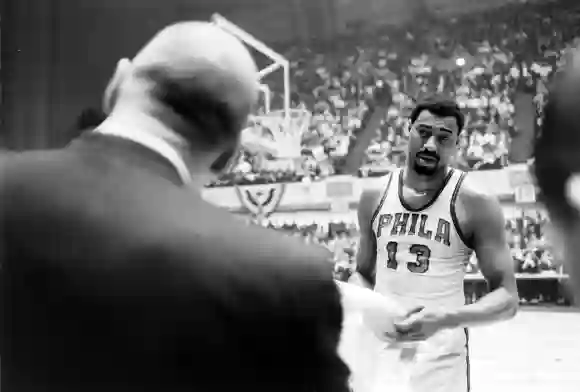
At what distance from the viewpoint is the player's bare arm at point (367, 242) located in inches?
68.1

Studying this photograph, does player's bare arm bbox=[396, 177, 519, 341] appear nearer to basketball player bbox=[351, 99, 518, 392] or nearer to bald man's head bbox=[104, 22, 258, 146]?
basketball player bbox=[351, 99, 518, 392]

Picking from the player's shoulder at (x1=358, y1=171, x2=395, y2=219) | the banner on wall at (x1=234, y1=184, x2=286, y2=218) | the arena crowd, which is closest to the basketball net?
the arena crowd

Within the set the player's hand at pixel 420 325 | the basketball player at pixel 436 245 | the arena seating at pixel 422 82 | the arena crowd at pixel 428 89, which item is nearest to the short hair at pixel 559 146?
the player's hand at pixel 420 325

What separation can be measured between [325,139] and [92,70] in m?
3.89

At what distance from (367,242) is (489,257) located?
1.09ft

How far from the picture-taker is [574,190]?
65 cm

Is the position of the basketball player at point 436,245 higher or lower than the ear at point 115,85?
lower

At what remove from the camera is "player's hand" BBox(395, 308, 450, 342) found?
138cm

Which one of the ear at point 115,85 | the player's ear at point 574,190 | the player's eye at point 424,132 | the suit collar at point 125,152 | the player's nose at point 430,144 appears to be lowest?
the player's ear at point 574,190

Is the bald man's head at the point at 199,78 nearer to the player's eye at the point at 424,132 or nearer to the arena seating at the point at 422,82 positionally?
the player's eye at the point at 424,132

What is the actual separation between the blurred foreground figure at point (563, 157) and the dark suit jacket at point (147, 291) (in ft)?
0.81

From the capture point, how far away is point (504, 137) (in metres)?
6.31

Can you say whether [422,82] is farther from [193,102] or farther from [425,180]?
[193,102]

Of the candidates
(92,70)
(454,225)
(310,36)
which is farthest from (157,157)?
(310,36)
